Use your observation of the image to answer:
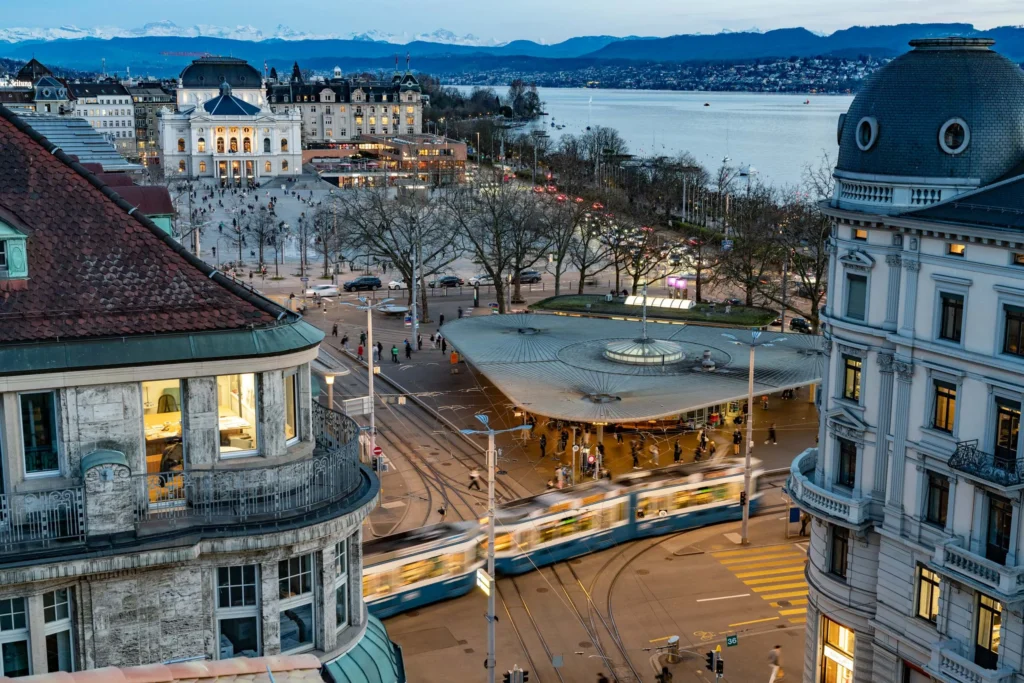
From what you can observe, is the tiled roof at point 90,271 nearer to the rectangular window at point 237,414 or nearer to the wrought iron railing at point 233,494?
the rectangular window at point 237,414

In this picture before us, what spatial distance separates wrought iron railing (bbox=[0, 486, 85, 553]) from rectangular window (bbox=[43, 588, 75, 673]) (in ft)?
2.56

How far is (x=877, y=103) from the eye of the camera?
33.1 m

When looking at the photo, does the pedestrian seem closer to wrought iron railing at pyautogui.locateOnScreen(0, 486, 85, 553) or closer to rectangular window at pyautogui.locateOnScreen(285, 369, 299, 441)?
rectangular window at pyautogui.locateOnScreen(285, 369, 299, 441)

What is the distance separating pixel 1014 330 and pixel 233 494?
798 inches

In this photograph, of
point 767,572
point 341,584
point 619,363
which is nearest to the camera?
point 341,584

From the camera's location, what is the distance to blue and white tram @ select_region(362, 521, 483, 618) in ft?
122

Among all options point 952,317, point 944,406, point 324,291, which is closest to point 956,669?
point 944,406

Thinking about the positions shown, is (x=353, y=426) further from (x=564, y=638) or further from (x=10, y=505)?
(x=564, y=638)

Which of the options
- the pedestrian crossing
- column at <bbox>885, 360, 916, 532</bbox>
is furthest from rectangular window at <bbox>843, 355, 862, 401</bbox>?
the pedestrian crossing

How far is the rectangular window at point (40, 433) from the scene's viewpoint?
54.3 ft

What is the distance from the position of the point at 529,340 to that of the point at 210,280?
162 feet

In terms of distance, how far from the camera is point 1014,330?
94.7 feet

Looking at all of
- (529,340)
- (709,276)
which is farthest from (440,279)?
(529,340)

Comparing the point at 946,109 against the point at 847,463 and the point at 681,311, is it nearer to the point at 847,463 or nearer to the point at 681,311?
the point at 847,463
